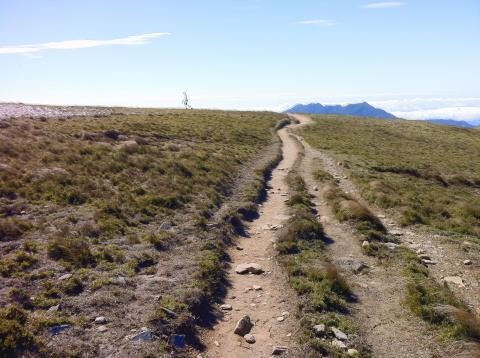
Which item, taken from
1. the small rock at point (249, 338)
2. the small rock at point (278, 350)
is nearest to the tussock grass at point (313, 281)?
the small rock at point (278, 350)

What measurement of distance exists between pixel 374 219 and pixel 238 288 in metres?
9.82

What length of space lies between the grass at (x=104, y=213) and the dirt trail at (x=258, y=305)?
0.85 meters

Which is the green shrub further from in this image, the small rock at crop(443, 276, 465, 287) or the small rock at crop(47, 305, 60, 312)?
the small rock at crop(443, 276, 465, 287)

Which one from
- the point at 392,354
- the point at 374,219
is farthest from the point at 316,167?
the point at 392,354

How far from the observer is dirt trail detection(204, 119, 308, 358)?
10547mm

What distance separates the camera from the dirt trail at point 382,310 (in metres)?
10.6

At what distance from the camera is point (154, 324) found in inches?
418

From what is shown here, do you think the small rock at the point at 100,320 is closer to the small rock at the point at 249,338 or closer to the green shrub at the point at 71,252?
the green shrub at the point at 71,252

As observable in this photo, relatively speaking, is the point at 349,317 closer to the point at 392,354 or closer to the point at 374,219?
the point at 392,354

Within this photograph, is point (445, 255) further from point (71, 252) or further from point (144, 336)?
point (71, 252)

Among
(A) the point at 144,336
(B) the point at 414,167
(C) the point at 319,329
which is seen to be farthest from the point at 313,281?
(B) the point at 414,167

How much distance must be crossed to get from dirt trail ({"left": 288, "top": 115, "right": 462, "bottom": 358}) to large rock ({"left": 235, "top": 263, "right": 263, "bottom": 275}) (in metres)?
3.07

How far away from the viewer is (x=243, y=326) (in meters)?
11.3

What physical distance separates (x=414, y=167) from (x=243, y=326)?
119 ft
